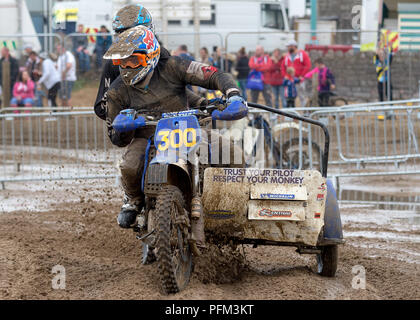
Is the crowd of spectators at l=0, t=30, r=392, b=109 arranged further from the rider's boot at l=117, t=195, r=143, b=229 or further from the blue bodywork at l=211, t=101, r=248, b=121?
the blue bodywork at l=211, t=101, r=248, b=121

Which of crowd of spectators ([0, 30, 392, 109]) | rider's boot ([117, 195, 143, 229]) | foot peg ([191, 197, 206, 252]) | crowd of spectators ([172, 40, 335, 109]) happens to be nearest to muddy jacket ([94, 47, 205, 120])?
rider's boot ([117, 195, 143, 229])

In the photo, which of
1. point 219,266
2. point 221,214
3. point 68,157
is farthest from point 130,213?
point 68,157

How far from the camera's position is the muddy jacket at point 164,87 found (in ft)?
21.0

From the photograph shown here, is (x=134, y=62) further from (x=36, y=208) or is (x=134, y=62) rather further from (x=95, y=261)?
(x=36, y=208)

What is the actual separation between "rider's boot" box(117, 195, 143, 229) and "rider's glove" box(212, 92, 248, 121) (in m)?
0.98

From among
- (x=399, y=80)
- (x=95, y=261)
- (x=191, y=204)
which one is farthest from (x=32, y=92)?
(x=191, y=204)

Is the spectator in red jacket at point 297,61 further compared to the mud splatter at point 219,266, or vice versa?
the spectator in red jacket at point 297,61

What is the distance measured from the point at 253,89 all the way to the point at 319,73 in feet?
6.33

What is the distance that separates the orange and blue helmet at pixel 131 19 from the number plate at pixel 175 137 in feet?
3.87

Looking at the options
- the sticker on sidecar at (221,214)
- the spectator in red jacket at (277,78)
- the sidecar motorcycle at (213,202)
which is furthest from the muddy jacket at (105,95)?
the spectator in red jacket at (277,78)

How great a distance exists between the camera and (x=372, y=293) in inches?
232

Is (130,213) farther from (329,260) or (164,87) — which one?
(329,260)

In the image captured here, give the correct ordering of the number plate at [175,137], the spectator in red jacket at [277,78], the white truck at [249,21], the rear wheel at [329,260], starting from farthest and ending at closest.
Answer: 1. the white truck at [249,21]
2. the spectator in red jacket at [277,78]
3. the rear wheel at [329,260]
4. the number plate at [175,137]

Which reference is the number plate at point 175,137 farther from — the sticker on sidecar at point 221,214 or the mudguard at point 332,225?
the mudguard at point 332,225
